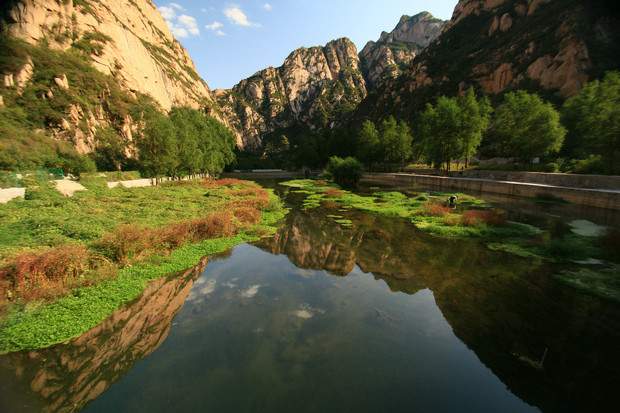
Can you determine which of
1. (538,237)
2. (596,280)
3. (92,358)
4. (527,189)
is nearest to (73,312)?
(92,358)

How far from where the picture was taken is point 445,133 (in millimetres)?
56312

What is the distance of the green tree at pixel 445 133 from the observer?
5512cm

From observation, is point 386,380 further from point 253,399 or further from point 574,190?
point 574,190

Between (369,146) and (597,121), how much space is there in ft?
171

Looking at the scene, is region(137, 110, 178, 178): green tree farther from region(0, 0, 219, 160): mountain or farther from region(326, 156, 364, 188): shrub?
region(326, 156, 364, 188): shrub

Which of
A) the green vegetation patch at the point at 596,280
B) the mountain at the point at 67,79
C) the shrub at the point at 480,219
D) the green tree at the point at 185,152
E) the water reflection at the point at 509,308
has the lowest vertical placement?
the water reflection at the point at 509,308

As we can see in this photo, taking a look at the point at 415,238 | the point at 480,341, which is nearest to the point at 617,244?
the point at 415,238

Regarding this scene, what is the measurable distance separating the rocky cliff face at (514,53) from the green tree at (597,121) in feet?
114

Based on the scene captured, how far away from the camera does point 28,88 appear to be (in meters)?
57.0

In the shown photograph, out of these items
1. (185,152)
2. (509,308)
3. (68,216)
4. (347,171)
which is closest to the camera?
(509,308)

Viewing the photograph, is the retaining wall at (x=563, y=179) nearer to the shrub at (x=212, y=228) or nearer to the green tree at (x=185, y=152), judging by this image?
the shrub at (x=212, y=228)

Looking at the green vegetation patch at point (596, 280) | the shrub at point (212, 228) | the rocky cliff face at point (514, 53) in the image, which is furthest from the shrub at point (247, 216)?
the rocky cliff face at point (514, 53)

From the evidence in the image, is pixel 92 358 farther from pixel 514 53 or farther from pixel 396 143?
pixel 514 53

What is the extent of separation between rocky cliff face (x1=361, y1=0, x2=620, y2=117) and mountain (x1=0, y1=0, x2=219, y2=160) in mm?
112145
